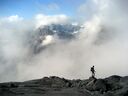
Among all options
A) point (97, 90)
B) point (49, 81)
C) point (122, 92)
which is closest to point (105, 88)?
point (97, 90)

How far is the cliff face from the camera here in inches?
2250

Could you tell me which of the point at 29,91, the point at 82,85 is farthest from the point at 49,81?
the point at 29,91

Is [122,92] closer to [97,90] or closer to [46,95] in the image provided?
[97,90]

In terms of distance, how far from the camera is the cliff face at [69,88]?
57.2 metres

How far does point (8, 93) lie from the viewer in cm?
5519

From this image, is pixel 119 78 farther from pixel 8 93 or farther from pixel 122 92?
pixel 8 93

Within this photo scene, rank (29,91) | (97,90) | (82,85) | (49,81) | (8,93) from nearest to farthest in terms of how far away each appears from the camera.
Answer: (8,93) → (29,91) → (97,90) → (82,85) → (49,81)

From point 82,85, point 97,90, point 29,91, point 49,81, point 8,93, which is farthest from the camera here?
A: point 49,81

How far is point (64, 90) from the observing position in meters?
61.6

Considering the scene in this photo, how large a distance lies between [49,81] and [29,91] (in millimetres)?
14368

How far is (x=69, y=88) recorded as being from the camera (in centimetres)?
6431

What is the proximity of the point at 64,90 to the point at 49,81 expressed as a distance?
1205 centimetres

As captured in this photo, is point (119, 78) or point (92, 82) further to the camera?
point (119, 78)

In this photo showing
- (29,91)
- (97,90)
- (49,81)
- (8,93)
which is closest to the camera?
(8,93)
